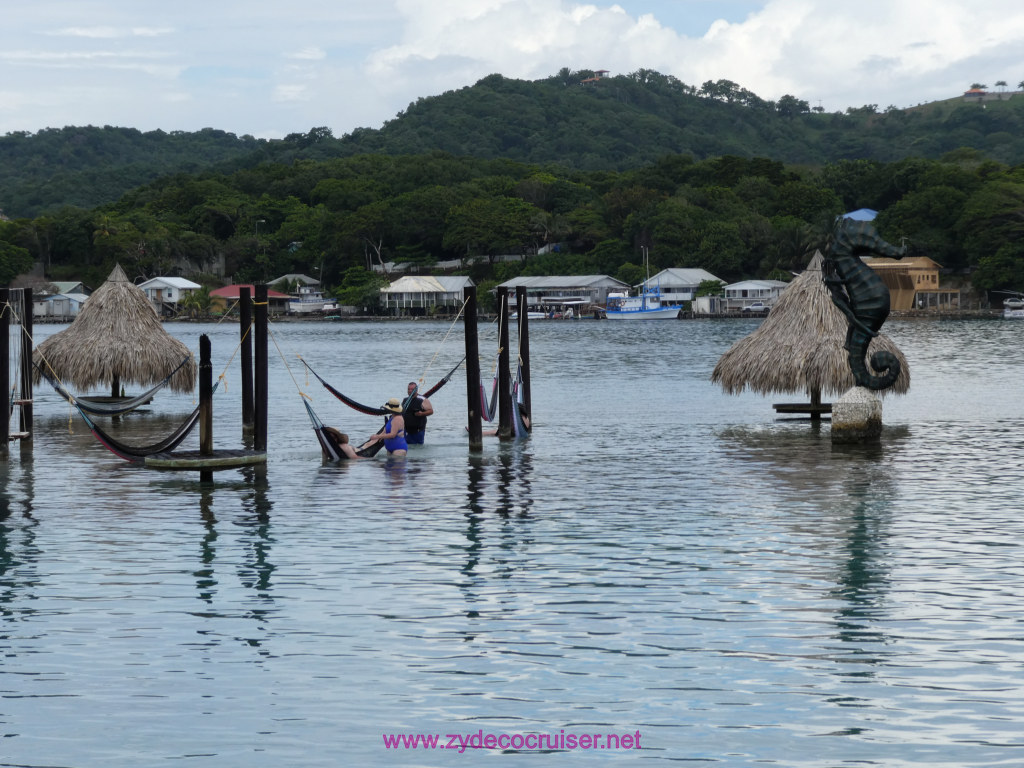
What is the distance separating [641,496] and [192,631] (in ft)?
27.0

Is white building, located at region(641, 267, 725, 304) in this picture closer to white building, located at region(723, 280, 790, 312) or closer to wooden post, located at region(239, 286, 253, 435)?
white building, located at region(723, 280, 790, 312)

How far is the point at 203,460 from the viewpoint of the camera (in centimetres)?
1706

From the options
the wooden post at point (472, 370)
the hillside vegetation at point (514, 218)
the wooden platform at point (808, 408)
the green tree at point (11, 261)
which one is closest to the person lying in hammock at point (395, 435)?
the wooden post at point (472, 370)

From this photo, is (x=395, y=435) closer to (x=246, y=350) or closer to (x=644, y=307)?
(x=246, y=350)

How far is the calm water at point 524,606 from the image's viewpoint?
8.29 m

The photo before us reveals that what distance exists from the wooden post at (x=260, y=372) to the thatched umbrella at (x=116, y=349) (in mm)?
9781

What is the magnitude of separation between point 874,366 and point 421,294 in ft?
373

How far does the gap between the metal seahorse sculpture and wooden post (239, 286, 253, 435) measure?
10333 millimetres

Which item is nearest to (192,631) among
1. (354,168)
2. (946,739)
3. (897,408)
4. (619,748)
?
(619,748)

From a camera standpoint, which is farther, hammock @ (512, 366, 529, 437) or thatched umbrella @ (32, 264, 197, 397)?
A: thatched umbrella @ (32, 264, 197, 397)

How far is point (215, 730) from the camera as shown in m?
8.43

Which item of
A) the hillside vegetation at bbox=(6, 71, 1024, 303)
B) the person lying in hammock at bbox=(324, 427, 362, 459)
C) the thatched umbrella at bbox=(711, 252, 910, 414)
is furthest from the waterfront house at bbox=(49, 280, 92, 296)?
the person lying in hammock at bbox=(324, 427, 362, 459)

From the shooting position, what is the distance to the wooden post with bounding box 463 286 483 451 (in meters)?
20.9

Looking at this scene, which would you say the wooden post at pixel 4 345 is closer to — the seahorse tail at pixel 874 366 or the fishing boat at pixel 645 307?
the seahorse tail at pixel 874 366
